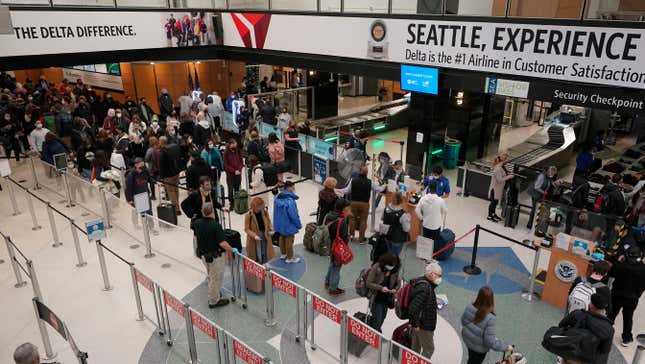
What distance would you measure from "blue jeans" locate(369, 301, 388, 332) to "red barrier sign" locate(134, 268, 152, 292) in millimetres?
3062

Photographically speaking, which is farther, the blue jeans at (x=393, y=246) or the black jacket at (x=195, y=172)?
the black jacket at (x=195, y=172)

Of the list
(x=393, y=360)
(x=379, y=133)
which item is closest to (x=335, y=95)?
(x=379, y=133)

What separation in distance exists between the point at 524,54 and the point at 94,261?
32.6ft

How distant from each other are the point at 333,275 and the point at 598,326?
3.99 meters

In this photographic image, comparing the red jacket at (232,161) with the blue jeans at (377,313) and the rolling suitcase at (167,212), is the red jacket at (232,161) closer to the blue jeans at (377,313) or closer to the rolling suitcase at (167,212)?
the rolling suitcase at (167,212)

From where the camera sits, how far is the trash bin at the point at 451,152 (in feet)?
48.8

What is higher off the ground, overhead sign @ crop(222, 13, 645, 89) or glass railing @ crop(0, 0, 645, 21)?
glass railing @ crop(0, 0, 645, 21)

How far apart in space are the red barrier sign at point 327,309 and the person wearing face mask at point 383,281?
21.7 inches

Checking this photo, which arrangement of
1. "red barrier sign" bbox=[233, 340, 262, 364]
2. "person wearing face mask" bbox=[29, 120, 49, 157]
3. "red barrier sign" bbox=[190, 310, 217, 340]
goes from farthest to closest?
"person wearing face mask" bbox=[29, 120, 49, 157] → "red barrier sign" bbox=[190, 310, 217, 340] → "red barrier sign" bbox=[233, 340, 262, 364]

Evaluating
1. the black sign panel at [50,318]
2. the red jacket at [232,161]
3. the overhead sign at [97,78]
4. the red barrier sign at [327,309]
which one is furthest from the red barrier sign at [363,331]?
the overhead sign at [97,78]

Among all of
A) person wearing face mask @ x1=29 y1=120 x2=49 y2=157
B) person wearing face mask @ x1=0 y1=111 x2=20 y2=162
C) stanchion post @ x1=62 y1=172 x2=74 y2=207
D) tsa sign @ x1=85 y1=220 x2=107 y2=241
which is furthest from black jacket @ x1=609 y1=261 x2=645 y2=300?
person wearing face mask @ x1=0 y1=111 x2=20 y2=162

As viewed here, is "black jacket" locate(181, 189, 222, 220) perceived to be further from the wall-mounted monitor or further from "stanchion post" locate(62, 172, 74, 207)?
the wall-mounted monitor

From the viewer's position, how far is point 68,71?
2439cm

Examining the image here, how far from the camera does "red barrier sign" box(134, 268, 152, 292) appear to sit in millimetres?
6731
